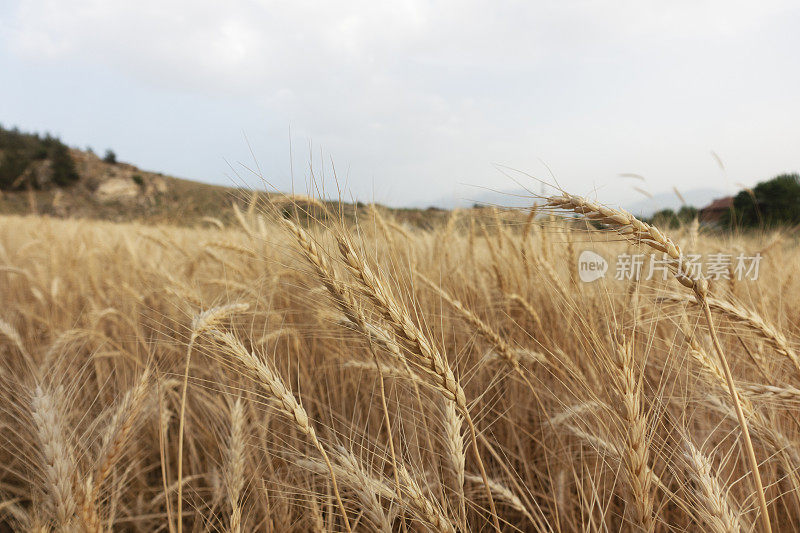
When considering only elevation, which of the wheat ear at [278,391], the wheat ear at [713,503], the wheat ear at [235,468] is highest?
the wheat ear at [278,391]

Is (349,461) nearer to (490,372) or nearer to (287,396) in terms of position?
(287,396)

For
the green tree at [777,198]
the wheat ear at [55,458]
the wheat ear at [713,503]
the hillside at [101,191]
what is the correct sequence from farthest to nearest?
the hillside at [101,191] → the green tree at [777,198] → the wheat ear at [55,458] → the wheat ear at [713,503]

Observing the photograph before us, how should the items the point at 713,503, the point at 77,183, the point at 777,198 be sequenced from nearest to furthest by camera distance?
1. the point at 713,503
2. the point at 777,198
3. the point at 77,183

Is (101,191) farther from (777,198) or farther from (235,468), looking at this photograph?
(777,198)

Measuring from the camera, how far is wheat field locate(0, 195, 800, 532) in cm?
83

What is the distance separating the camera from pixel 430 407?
4.18 feet

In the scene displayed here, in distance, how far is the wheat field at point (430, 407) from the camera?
0.83 m

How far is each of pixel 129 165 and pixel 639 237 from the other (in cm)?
4494

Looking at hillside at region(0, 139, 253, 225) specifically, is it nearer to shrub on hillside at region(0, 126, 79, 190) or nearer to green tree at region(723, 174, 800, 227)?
shrub on hillside at region(0, 126, 79, 190)

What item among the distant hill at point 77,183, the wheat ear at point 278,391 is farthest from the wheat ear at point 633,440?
the distant hill at point 77,183

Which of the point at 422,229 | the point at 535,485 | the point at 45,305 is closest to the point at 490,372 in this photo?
the point at 535,485

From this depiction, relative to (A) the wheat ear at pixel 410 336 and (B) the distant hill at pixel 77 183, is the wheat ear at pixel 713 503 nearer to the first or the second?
(A) the wheat ear at pixel 410 336

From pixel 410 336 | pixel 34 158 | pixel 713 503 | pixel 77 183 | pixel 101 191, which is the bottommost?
pixel 713 503

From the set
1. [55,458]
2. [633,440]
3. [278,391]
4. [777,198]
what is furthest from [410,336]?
[777,198]
